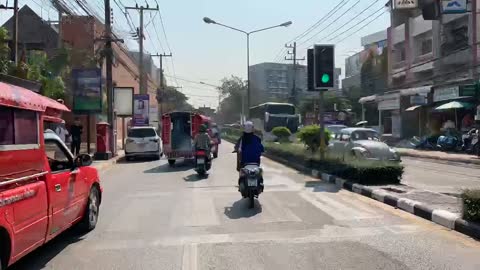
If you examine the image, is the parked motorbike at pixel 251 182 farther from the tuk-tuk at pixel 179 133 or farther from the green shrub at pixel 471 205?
the tuk-tuk at pixel 179 133

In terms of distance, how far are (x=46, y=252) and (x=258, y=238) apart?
280cm

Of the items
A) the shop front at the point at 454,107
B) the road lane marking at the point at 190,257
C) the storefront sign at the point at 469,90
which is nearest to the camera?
the road lane marking at the point at 190,257

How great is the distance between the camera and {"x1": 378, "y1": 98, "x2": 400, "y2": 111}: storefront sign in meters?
44.8

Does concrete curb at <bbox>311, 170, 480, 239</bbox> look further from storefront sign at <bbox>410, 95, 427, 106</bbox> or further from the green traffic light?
storefront sign at <bbox>410, 95, 427, 106</bbox>

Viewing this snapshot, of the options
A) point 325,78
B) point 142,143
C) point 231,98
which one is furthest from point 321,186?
point 231,98

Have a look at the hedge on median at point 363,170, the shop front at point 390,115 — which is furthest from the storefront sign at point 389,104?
the hedge on median at point 363,170

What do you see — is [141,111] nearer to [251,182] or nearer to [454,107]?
[454,107]

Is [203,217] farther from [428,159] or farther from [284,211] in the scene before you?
[428,159]

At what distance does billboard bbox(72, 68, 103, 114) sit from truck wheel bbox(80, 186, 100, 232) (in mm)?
16796

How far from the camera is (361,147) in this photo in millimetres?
19188

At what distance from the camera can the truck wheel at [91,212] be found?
28.0 ft

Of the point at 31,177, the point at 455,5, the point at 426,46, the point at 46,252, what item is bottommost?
the point at 46,252

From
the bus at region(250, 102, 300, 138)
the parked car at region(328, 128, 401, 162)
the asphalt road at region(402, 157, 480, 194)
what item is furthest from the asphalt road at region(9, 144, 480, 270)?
the bus at region(250, 102, 300, 138)

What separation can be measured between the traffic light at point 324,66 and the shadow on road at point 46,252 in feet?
32.8
